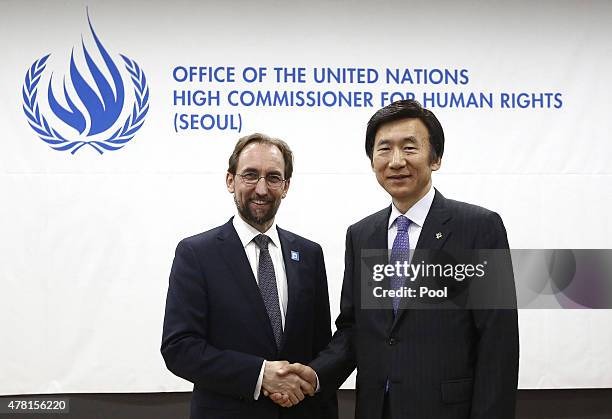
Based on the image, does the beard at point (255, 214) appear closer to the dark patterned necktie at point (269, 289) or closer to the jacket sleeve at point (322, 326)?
the dark patterned necktie at point (269, 289)

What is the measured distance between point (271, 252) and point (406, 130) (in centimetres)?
74

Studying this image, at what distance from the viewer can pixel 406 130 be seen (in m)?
2.05

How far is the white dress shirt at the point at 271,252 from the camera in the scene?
2283 mm

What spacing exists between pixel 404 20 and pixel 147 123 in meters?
1.80

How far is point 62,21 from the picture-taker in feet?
12.3

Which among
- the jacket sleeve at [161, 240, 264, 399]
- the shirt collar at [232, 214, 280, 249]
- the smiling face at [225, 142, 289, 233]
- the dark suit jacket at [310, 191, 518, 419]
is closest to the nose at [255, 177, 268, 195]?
the smiling face at [225, 142, 289, 233]

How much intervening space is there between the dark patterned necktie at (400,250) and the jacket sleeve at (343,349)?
0.20 meters

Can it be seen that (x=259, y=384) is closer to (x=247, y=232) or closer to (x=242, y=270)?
(x=242, y=270)

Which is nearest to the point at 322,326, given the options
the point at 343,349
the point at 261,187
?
the point at 343,349

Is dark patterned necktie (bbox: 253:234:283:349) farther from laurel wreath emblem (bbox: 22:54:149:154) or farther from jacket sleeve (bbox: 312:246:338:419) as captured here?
laurel wreath emblem (bbox: 22:54:149:154)

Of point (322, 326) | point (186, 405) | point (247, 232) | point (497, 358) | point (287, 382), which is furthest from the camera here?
point (186, 405)

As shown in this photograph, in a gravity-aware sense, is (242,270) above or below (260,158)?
below

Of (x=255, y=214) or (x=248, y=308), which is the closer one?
(x=248, y=308)

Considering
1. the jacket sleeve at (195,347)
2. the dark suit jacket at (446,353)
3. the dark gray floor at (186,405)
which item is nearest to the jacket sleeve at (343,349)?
the dark suit jacket at (446,353)
